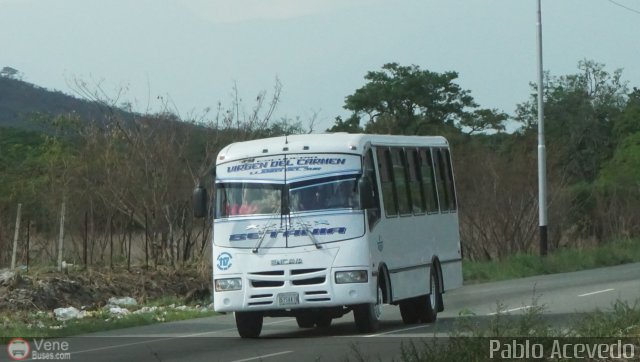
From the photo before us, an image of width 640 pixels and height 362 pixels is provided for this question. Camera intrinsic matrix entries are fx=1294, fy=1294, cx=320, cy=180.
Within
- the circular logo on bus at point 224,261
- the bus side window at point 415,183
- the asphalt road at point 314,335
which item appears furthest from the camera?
the bus side window at point 415,183

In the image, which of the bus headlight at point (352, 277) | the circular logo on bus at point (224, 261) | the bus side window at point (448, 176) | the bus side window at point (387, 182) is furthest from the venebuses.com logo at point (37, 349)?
the bus side window at point (448, 176)

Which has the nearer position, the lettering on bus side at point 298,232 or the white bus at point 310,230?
the white bus at point 310,230

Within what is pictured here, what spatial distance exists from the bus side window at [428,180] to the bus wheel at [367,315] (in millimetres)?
3114

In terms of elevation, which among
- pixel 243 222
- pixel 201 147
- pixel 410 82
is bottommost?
pixel 243 222

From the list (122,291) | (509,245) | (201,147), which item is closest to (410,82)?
(509,245)

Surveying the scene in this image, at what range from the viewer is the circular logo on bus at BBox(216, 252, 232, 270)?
18.6 metres

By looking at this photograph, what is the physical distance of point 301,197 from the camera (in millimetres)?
18719

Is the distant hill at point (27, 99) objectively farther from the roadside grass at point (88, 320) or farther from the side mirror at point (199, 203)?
the side mirror at point (199, 203)

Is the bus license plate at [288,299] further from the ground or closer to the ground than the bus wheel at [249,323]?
further from the ground

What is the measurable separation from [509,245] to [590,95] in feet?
116

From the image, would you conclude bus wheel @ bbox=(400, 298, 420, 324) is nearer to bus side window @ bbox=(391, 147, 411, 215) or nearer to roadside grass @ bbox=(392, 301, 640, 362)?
bus side window @ bbox=(391, 147, 411, 215)

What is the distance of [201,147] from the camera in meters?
37.1

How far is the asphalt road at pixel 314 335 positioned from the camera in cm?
1623

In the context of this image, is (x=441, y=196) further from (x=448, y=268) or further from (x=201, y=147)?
(x=201, y=147)
